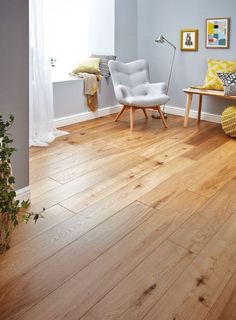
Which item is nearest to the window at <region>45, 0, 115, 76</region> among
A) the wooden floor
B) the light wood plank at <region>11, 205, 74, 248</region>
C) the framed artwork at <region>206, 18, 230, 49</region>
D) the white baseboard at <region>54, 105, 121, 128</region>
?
the white baseboard at <region>54, 105, 121, 128</region>

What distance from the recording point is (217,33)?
4.22 metres

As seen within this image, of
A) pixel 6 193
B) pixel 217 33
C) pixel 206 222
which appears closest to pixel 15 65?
pixel 6 193

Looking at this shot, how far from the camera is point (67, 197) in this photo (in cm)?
236

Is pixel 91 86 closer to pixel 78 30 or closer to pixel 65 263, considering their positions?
pixel 78 30

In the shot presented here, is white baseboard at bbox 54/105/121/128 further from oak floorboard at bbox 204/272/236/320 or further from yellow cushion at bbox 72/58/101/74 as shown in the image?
oak floorboard at bbox 204/272/236/320

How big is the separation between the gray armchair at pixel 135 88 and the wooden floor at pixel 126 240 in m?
0.87

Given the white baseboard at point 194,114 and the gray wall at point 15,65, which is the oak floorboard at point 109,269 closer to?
the gray wall at point 15,65

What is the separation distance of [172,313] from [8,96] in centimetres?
146

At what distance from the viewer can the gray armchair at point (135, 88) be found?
13.0 ft

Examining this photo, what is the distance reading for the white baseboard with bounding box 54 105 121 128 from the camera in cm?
415

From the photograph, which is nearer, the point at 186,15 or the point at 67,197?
the point at 67,197

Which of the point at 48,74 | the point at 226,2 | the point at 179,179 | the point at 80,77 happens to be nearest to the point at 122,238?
the point at 179,179

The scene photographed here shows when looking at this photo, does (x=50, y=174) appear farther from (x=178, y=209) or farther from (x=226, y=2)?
(x=226, y=2)

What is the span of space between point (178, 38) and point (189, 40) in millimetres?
189
